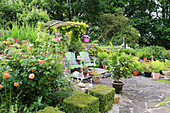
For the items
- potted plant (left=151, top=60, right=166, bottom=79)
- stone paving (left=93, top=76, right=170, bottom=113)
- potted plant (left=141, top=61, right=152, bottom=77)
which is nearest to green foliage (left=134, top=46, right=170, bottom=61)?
potted plant (left=141, top=61, right=152, bottom=77)

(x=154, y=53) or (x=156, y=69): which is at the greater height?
(x=154, y=53)

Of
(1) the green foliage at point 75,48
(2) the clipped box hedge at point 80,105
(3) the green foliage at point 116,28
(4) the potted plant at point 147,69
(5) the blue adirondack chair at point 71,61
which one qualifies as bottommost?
(4) the potted plant at point 147,69

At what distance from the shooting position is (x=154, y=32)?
1410cm

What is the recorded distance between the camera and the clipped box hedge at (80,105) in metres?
1.62

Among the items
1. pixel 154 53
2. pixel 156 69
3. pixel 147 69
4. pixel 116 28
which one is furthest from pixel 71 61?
pixel 116 28

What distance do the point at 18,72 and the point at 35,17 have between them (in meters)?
6.22

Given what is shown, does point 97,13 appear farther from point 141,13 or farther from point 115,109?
point 115,109

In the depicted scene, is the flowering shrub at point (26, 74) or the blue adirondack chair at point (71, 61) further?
the blue adirondack chair at point (71, 61)

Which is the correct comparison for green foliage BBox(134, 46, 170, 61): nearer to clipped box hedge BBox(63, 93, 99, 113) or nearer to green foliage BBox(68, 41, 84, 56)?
green foliage BBox(68, 41, 84, 56)

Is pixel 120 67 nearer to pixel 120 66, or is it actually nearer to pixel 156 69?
pixel 120 66

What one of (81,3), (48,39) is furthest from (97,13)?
(48,39)

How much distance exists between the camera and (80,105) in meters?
1.63

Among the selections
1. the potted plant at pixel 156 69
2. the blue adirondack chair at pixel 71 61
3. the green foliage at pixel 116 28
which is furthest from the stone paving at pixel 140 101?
the green foliage at pixel 116 28

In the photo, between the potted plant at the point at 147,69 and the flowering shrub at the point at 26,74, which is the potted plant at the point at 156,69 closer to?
the potted plant at the point at 147,69
